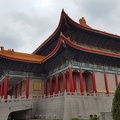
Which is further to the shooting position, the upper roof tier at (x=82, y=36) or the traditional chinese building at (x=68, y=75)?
the upper roof tier at (x=82, y=36)

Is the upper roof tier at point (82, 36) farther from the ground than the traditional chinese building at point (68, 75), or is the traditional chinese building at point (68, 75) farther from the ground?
the upper roof tier at point (82, 36)

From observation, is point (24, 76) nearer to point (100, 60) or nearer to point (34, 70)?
point (34, 70)

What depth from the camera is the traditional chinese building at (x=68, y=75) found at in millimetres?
19516

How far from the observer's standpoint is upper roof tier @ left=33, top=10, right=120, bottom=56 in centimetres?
2430

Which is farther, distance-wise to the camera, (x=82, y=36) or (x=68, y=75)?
(x=82, y=36)

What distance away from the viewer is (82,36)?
86.1 feet

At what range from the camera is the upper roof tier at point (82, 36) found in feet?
79.7

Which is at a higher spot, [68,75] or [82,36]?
Result: [82,36]

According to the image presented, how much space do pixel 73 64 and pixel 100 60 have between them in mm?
4421

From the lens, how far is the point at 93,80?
23.5 m

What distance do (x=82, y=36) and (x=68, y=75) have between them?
6.02 metres

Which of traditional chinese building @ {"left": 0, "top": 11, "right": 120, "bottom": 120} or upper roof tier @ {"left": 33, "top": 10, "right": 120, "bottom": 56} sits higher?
upper roof tier @ {"left": 33, "top": 10, "right": 120, "bottom": 56}

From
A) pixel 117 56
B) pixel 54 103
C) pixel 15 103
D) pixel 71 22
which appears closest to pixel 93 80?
pixel 117 56

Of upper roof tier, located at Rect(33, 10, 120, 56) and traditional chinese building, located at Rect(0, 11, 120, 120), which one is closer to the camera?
traditional chinese building, located at Rect(0, 11, 120, 120)
